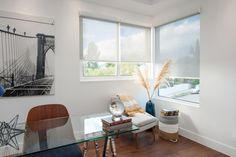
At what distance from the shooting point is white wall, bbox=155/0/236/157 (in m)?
2.51

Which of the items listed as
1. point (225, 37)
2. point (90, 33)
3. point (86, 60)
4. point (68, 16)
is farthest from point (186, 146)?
point (68, 16)

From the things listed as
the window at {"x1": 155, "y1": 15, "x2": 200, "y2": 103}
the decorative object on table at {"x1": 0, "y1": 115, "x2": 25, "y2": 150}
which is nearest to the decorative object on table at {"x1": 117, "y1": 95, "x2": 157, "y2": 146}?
the window at {"x1": 155, "y1": 15, "x2": 200, "y2": 103}

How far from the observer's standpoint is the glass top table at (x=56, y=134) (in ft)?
4.65

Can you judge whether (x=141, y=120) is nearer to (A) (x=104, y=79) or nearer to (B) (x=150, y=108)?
(B) (x=150, y=108)

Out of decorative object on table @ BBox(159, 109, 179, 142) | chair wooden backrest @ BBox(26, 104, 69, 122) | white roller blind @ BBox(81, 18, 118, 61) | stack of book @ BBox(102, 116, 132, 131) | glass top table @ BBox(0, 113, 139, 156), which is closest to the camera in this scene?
glass top table @ BBox(0, 113, 139, 156)

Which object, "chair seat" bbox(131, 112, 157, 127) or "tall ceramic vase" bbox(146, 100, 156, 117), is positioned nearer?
"chair seat" bbox(131, 112, 157, 127)

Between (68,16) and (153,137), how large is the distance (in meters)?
2.76

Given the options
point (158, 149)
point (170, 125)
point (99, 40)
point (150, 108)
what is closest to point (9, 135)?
point (158, 149)

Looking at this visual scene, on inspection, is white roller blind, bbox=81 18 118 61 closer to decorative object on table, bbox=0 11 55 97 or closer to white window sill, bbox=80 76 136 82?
white window sill, bbox=80 76 136 82

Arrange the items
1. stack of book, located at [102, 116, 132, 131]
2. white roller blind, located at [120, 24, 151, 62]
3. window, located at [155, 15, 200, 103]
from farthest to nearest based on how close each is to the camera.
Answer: white roller blind, located at [120, 24, 151, 62] → window, located at [155, 15, 200, 103] → stack of book, located at [102, 116, 132, 131]

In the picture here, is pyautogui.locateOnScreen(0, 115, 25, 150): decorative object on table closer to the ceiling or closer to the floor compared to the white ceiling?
closer to the floor

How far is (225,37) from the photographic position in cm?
258

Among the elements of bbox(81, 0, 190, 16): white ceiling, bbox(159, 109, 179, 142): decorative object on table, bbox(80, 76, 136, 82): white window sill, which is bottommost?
bbox(159, 109, 179, 142): decorative object on table

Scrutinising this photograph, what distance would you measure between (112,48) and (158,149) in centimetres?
216
